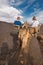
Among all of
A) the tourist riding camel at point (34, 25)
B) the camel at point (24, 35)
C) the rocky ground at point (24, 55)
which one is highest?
the tourist riding camel at point (34, 25)

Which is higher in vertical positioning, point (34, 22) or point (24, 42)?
point (34, 22)

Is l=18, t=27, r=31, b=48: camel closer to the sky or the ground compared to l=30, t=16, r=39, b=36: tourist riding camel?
closer to the ground

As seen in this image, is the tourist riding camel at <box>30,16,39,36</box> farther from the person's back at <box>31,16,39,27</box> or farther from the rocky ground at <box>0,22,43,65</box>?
the rocky ground at <box>0,22,43,65</box>

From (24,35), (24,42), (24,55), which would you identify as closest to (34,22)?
(24,35)

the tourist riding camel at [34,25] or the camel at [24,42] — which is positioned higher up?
the tourist riding camel at [34,25]

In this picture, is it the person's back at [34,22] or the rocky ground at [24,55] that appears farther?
the rocky ground at [24,55]

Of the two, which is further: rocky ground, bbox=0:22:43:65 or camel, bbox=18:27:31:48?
rocky ground, bbox=0:22:43:65

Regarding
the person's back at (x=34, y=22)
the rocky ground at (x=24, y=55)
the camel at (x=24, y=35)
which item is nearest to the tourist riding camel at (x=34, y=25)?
the person's back at (x=34, y=22)

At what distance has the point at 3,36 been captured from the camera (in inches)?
812

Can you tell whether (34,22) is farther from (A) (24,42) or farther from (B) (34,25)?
(A) (24,42)

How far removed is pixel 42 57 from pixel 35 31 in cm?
165

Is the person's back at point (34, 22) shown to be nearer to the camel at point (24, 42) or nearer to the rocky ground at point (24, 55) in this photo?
the camel at point (24, 42)

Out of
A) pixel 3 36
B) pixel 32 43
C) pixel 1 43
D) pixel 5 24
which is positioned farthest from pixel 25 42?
pixel 5 24

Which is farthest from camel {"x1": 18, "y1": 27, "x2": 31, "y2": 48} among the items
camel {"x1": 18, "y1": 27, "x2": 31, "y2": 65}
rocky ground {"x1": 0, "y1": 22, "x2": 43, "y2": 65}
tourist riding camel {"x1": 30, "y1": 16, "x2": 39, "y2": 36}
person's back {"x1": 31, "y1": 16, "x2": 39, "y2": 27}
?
rocky ground {"x1": 0, "y1": 22, "x2": 43, "y2": 65}
